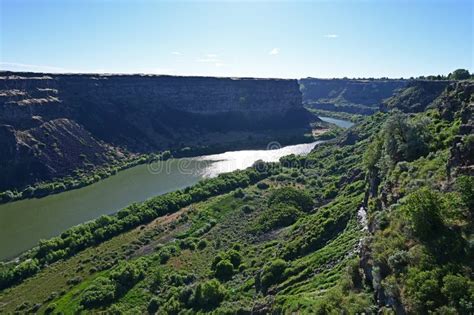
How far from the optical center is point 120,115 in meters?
111

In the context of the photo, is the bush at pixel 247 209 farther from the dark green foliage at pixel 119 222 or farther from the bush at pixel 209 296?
the bush at pixel 209 296

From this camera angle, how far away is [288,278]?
2759cm

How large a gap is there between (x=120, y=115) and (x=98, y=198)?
156ft

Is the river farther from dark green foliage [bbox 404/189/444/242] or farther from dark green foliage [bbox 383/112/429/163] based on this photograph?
dark green foliage [bbox 404/189/444/242]

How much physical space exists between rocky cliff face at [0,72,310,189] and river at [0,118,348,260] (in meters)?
10.5

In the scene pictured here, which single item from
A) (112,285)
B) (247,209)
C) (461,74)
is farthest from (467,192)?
(461,74)

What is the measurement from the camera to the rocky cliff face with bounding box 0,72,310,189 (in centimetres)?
8269

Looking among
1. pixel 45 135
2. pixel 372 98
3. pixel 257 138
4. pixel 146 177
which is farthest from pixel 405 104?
pixel 372 98

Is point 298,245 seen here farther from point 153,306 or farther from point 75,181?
point 75,181

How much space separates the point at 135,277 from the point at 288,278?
17042 millimetres

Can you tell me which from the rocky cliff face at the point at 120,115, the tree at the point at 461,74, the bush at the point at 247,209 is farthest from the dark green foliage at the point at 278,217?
the tree at the point at 461,74

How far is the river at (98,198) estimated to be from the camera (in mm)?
54500

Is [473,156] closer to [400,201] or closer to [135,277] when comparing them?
[400,201]

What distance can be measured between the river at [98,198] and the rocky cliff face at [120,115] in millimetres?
10549
